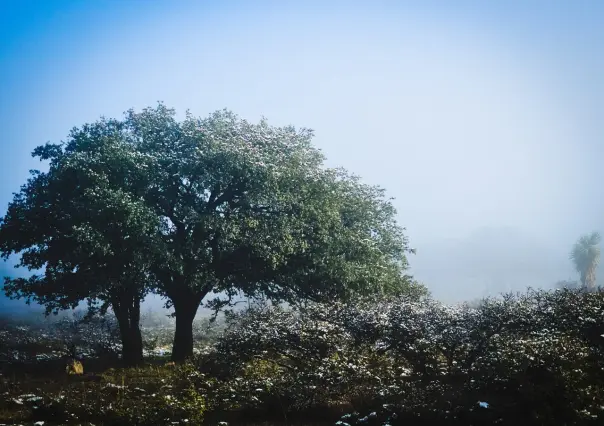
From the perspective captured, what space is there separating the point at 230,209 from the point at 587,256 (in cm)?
9322

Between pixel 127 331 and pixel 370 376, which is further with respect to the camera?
pixel 127 331

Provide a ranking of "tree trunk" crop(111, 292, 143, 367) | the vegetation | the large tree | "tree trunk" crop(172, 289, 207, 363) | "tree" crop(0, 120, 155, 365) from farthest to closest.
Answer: "tree trunk" crop(172, 289, 207, 363) < "tree trunk" crop(111, 292, 143, 367) < the large tree < "tree" crop(0, 120, 155, 365) < the vegetation

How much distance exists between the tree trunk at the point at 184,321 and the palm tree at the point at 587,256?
9176 cm

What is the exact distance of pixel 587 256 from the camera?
91.2m

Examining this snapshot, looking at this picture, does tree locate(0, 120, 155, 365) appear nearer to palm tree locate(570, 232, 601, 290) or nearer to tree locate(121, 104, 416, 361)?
tree locate(121, 104, 416, 361)

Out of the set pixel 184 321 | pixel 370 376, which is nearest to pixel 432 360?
pixel 370 376

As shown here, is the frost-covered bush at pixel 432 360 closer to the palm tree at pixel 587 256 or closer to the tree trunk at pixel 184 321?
the tree trunk at pixel 184 321

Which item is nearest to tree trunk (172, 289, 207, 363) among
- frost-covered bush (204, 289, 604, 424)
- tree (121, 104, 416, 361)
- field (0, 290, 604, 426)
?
tree (121, 104, 416, 361)

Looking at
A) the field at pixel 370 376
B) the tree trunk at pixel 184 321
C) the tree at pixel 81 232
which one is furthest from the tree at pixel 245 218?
the field at pixel 370 376

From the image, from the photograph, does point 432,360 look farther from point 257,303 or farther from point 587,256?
point 587,256

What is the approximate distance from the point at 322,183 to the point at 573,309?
1382 cm

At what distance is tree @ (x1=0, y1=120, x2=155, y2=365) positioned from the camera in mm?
19719

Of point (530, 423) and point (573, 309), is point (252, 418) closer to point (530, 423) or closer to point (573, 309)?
point (530, 423)

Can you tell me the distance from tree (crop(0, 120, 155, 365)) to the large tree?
20 cm
